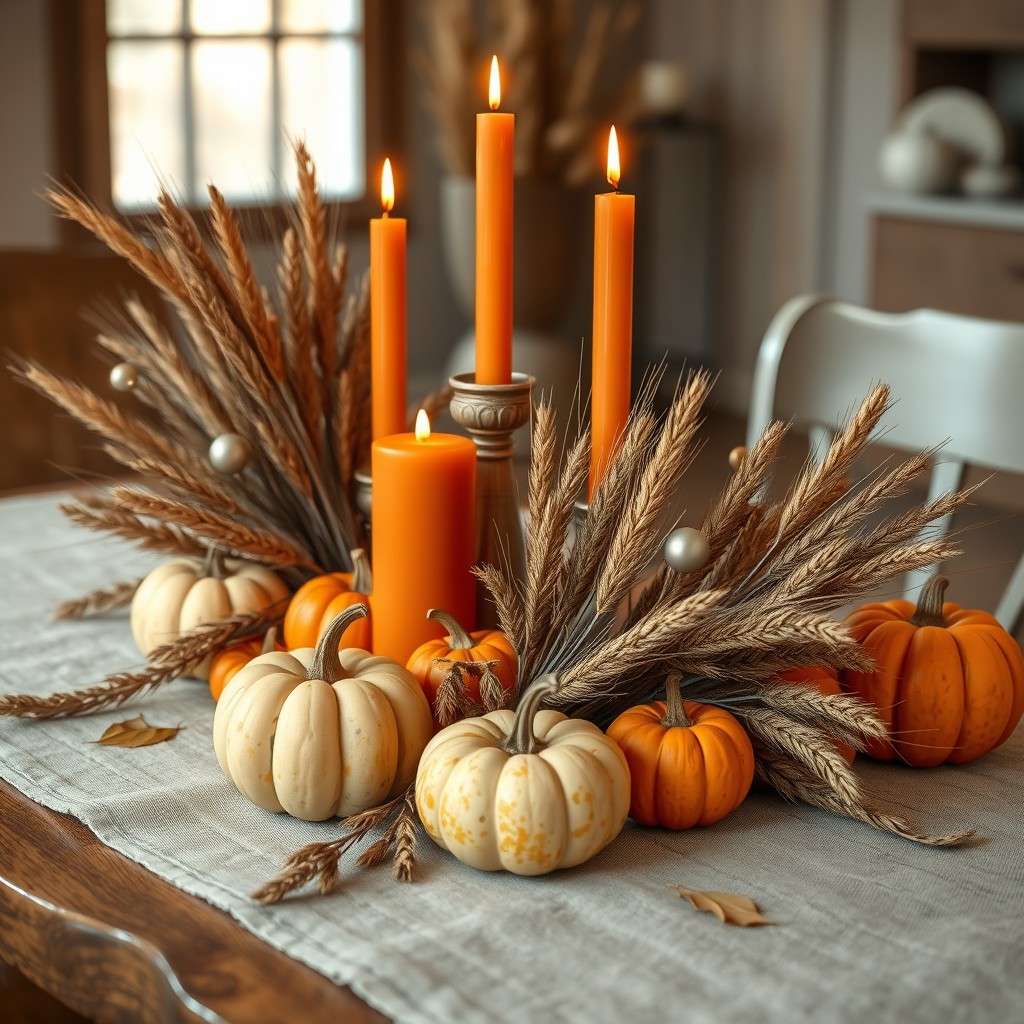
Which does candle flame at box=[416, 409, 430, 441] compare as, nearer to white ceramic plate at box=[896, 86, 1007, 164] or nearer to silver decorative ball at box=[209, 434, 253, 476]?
silver decorative ball at box=[209, 434, 253, 476]

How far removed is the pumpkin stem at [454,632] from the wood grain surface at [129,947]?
0.20 metres

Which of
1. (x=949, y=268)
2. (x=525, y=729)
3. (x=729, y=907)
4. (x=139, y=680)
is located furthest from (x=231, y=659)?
(x=949, y=268)

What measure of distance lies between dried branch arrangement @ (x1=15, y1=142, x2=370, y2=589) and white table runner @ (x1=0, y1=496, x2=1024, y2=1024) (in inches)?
5.8

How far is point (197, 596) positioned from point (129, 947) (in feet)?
1.09

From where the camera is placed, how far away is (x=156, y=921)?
64 centimetres

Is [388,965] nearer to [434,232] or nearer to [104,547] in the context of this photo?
[104,547]

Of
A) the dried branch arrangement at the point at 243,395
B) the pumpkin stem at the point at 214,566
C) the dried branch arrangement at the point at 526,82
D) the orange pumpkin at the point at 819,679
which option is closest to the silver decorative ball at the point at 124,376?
the dried branch arrangement at the point at 243,395

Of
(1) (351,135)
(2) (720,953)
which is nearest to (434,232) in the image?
(1) (351,135)

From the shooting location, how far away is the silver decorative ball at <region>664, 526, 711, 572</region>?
0.69 m

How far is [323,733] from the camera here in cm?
71

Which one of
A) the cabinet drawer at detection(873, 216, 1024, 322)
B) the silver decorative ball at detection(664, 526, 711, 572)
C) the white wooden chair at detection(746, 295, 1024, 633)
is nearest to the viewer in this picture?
the silver decorative ball at detection(664, 526, 711, 572)

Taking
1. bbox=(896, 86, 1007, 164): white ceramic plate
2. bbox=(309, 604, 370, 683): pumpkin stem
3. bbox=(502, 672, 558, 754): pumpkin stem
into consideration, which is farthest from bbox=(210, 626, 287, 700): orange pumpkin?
bbox=(896, 86, 1007, 164): white ceramic plate

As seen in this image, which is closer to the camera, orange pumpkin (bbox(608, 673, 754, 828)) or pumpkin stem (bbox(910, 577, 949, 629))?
orange pumpkin (bbox(608, 673, 754, 828))

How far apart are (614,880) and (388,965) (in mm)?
135
